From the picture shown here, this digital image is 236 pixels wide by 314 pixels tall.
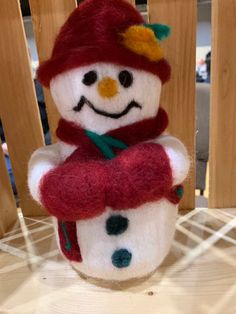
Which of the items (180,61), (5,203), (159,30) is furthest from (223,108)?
(5,203)

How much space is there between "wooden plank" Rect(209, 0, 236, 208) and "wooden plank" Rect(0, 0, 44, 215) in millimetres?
324

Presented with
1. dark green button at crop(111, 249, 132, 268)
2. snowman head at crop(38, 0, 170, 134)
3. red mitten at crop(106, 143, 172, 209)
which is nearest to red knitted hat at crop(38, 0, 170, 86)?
snowman head at crop(38, 0, 170, 134)

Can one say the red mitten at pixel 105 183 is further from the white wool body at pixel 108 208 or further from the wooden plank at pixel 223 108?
the wooden plank at pixel 223 108

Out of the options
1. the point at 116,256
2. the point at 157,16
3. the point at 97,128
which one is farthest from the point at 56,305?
the point at 157,16

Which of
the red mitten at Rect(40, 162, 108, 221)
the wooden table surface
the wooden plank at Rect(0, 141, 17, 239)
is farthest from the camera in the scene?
the wooden plank at Rect(0, 141, 17, 239)

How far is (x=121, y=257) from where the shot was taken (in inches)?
17.5

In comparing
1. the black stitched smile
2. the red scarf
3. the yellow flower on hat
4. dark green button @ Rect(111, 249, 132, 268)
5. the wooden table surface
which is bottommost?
the wooden table surface

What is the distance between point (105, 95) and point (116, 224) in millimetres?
157

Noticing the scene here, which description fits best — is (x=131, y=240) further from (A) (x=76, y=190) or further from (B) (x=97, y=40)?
(B) (x=97, y=40)

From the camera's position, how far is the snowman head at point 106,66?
0.41 m

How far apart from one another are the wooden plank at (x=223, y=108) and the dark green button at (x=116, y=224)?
30 centimetres

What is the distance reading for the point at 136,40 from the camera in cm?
40

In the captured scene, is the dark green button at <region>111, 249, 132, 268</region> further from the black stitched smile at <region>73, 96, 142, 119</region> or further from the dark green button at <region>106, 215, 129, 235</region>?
the black stitched smile at <region>73, 96, 142, 119</region>

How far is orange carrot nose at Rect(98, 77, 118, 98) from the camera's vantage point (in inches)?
16.0
